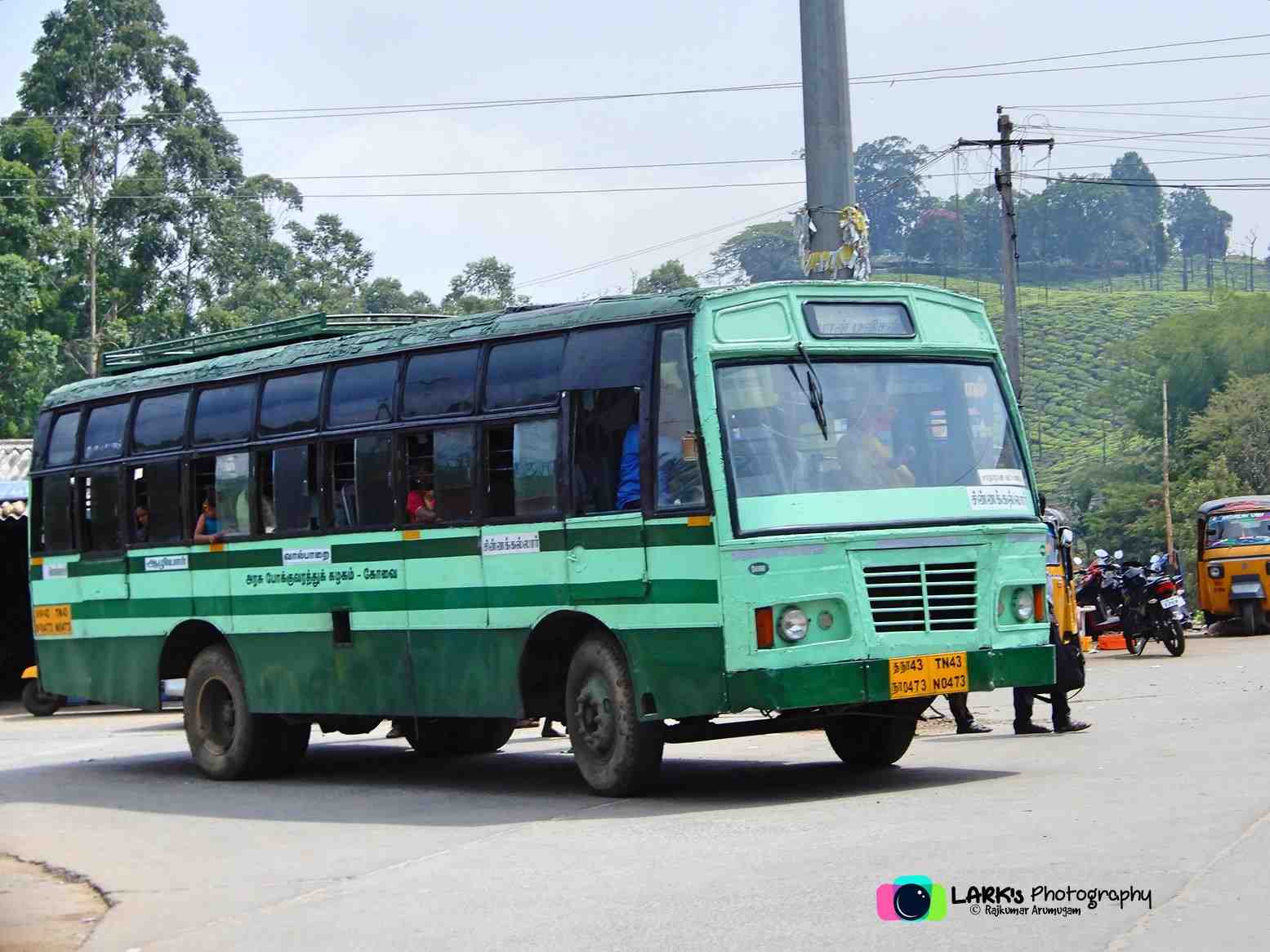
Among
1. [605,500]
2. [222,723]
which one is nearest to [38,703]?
[222,723]

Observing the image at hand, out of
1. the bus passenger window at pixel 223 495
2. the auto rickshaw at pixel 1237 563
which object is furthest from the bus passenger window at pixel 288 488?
the auto rickshaw at pixel 1237 563

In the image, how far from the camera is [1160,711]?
673 inches

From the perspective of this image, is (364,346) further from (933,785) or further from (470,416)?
(933,785)

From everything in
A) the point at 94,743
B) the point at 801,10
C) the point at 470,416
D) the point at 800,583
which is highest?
the point at 801,10

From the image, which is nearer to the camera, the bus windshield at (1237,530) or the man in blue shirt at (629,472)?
the man in blue shirt at (629,472)

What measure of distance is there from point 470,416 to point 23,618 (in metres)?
20.5

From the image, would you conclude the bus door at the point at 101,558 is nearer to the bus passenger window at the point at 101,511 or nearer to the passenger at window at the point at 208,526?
the bus passenger window at the point at 101,511

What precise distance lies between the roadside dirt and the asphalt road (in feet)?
0.42

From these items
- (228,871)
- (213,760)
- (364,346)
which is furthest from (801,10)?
(228,871)

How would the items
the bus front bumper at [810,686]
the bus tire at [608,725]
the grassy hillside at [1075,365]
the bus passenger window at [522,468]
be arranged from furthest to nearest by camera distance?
1. the grassy hillside at [1075,365]
2. the bus passenger window at [522,468]
3. the bus tire at [608,725]
4. the bus front bumper at [810,686]

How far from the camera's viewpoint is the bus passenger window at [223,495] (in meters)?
15.4

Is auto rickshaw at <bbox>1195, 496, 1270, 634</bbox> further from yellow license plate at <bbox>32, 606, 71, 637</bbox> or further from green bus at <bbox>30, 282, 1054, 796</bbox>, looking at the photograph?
yellow license plate at <bbox>32, 606, 71, 637</bbox>

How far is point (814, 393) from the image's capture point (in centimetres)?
1155

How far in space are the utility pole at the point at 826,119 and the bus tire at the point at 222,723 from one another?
5.79 m
